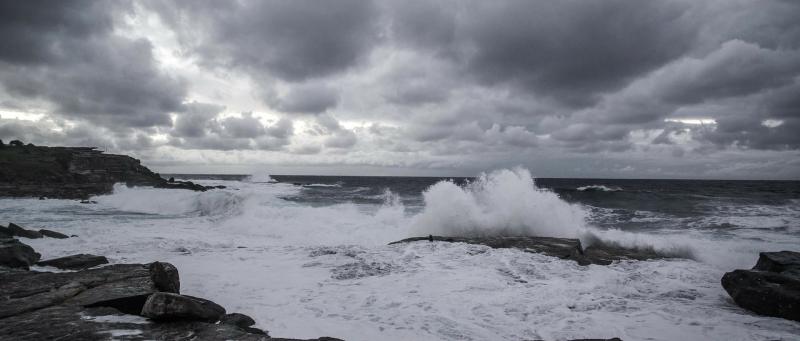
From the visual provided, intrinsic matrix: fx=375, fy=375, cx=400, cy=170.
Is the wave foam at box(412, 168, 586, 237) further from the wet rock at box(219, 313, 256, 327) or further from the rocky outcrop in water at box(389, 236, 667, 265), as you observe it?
the wet rock at box(219, 313, 256, 327)

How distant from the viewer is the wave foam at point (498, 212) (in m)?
13.9

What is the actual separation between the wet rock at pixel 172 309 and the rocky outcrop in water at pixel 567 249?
310 inches

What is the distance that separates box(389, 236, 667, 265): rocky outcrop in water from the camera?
32.0 feet

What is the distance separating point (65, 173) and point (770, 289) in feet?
152

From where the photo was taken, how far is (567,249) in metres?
10.2

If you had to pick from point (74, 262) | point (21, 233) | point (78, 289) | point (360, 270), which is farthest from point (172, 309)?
point (21, 233)

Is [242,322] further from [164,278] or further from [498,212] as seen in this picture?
[498,212]

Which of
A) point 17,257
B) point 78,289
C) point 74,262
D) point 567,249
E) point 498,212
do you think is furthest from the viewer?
point 498,212

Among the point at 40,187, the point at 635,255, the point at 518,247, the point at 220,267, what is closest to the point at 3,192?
the point at 40,187

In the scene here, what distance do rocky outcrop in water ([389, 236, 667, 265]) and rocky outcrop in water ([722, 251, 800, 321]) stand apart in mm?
2918

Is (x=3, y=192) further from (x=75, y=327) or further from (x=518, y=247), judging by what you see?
(x=518, y=247)

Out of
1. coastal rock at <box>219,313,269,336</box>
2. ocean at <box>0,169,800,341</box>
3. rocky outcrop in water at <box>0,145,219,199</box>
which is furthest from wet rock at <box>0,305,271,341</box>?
rocky outcrop in water at <box>0,145,219,199</box>

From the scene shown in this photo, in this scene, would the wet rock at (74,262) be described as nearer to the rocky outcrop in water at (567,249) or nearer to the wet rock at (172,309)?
the wet rock at (172,309)

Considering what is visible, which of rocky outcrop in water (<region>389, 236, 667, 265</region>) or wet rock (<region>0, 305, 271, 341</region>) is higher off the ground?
wet rock (<region>0, 305, 271, 341</region>)
